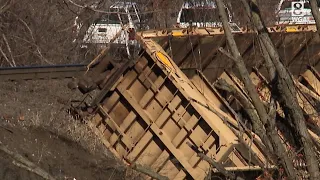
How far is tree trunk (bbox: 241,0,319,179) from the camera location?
582 centimetres

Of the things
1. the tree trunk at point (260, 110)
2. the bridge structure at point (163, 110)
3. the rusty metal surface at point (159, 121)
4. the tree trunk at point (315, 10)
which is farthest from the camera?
the rusty metal surface at point (159, 121)

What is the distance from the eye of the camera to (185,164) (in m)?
9.34

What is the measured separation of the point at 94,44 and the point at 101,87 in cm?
877

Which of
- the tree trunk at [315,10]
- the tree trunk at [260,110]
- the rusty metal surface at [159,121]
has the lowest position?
the tree trunk at [260,110]

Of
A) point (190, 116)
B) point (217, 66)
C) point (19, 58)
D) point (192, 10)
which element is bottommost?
point (190, 116)

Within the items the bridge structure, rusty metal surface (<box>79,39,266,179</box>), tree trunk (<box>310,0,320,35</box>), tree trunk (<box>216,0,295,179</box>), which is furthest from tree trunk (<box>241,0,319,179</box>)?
rusty metal surface (<box>79,39,266,179</box>)

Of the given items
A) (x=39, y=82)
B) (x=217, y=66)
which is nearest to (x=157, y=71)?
(x=217, y=66)

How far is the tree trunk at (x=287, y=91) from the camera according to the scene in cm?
582

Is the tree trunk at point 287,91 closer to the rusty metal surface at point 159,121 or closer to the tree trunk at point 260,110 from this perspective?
the tree trunk at point 260,110

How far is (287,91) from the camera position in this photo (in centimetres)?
594

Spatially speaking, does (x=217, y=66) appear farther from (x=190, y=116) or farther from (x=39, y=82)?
(x=39, y=82)

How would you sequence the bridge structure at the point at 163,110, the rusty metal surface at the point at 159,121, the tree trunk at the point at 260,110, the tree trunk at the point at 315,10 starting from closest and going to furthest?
the tree trunk at the point at 315,10
the tree trunk at the point at 260,110
the bridge structure at the point at 163,110
the rusty metal surface at the point at 159,121

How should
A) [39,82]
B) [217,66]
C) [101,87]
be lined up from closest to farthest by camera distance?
[101,87]
[217,66]
[39,82]

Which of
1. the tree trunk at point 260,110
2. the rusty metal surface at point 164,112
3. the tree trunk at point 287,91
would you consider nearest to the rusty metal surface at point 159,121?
the rusty metal surface at point 164,112
